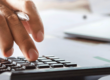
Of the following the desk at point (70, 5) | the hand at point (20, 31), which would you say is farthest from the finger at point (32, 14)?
the desk at point (70, 5)

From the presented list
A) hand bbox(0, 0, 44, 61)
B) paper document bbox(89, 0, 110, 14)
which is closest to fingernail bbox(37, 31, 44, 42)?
hand bbox(0, 0, 44, 61)

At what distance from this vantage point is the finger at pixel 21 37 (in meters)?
0.34

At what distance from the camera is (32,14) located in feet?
1.43

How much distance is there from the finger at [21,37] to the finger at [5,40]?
0.04ft

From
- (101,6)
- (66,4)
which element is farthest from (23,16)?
(66,4)

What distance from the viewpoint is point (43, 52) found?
21.0 inches

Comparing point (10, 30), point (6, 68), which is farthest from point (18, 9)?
point (6, 68)

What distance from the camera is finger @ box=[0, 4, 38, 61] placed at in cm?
34

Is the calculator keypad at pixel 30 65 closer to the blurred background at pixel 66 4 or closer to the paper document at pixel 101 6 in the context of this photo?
the paper document at pixel 101 6

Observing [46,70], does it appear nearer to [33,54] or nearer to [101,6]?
[33,54]

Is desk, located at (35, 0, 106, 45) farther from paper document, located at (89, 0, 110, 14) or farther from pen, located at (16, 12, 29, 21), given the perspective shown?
pen, located at (16, 12, 29, 21)

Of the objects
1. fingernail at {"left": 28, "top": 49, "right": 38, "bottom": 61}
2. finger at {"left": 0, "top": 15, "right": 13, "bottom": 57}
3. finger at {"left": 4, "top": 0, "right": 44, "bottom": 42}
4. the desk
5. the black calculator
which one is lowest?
the black calculator

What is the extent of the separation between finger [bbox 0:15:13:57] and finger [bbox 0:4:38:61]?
13 millimetres

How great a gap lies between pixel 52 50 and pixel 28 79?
0.28 metres
